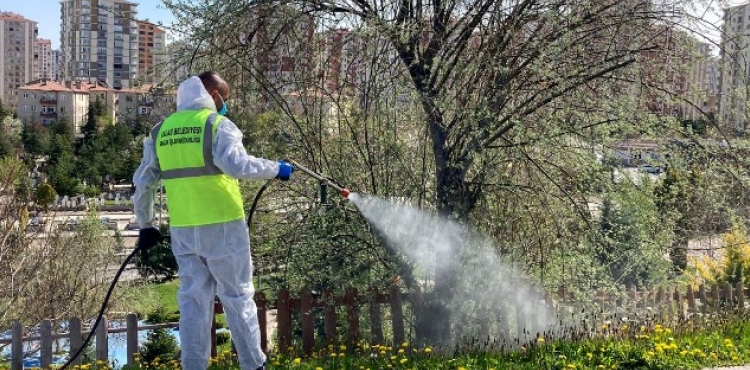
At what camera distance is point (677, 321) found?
23.3 feet

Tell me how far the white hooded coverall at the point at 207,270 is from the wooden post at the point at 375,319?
2.05 meters

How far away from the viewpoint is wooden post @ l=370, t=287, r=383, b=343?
258 inches

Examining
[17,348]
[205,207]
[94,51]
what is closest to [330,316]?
[205,207]

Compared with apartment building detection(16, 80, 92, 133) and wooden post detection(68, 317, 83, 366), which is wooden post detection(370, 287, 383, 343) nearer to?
wooden post detection(68, 317, 83, 366)

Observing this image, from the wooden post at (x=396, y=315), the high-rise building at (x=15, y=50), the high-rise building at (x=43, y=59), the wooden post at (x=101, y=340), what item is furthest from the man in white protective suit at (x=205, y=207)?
the high-rise building at (x=43, y=59)

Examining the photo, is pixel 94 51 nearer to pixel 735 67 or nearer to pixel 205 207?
pixel 735 67

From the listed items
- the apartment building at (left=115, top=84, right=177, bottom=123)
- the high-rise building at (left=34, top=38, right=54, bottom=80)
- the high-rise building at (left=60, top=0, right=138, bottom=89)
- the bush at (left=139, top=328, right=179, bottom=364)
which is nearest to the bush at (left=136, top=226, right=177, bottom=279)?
the bush at (left=139, top=328, right=179, bottom=364)

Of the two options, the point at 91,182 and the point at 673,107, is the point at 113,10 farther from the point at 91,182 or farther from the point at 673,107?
the point at 91,182

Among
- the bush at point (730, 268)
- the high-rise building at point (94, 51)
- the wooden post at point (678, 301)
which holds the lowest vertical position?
the bush at point (730, 268)

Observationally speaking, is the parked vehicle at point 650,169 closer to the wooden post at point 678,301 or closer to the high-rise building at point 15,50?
the wooden post at point 678,301

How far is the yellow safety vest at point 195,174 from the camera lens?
432 cm

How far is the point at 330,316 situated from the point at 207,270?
7.24 ft

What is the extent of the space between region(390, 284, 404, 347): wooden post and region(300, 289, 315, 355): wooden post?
66 centimetres

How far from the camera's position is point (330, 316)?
660 centimetres
